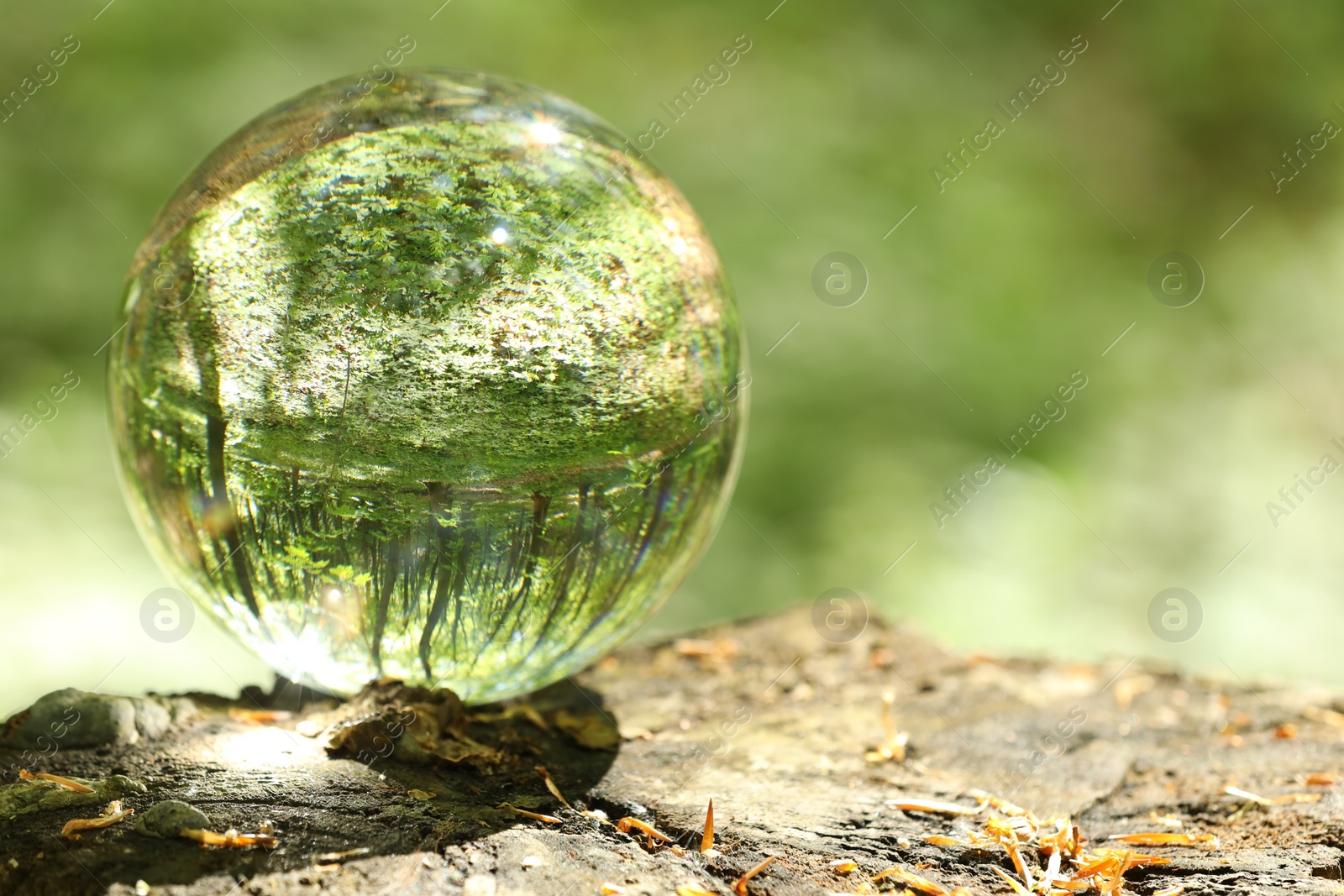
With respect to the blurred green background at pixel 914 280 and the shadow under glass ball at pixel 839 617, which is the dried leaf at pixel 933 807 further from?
the blurred green background at pixel 914 280

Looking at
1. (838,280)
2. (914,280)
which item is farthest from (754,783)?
(914,280)

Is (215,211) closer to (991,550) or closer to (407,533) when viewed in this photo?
(407,533)

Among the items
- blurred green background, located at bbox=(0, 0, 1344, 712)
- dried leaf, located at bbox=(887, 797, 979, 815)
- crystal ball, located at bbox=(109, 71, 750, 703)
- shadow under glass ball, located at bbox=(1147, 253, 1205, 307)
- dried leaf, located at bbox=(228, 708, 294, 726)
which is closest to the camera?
crystal ball, located at bbox=(109, 71, 750, 703)

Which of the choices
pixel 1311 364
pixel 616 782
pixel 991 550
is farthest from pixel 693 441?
pixel 1311 364

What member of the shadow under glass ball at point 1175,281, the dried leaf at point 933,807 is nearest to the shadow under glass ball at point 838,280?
the shadow under glass ball at point 1175,281

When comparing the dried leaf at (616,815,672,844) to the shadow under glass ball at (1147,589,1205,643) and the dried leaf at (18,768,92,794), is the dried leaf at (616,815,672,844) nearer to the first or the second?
the dried leaf at (18,768,92,794)

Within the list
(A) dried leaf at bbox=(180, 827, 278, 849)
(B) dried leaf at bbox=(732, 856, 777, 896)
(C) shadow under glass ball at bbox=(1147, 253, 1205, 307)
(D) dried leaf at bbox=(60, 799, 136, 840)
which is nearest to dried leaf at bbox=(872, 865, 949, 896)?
(B) dried leaf at bbox=(732, 856, 777, 896)
